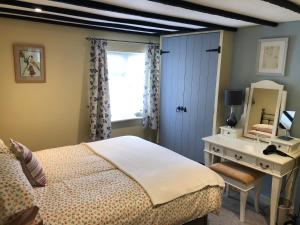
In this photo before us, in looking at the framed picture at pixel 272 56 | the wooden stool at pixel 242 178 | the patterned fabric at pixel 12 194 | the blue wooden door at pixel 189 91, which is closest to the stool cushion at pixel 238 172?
the wooden stool at pixel 242 178

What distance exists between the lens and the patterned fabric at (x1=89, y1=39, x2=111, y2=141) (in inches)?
140

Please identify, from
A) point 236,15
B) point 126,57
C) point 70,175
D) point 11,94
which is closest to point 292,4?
point 236,15

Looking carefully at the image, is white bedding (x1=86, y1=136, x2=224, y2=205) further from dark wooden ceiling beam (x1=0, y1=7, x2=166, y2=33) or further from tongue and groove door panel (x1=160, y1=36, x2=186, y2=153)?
dark wooden ceiling beam (x1=0, y1=7, x2=166, y2=33)

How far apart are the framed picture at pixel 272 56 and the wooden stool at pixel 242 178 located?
3.90 ft

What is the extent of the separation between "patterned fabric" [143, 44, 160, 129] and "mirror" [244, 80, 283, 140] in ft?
Result: 5.48

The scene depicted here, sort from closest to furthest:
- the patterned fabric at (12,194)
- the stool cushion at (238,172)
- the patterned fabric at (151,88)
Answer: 1. the patterned fabric at (12,194)
2. the stool cushion at (238,172)
3. the patterned fabric at (151,88)

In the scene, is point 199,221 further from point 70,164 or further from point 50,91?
point 50,91

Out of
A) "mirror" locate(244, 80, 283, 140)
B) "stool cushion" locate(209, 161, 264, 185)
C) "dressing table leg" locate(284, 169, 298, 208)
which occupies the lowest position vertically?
"dressing table leg" locate(284, 169, 298, 208)

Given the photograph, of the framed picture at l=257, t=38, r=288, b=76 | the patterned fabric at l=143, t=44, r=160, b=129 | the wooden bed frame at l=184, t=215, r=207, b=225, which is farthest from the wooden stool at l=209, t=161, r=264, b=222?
the patterned fabric at l=143, t=44, r=160, b=129

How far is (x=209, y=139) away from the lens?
3.08 meters

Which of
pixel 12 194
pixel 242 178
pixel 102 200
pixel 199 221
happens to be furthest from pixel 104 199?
pixel 242 178

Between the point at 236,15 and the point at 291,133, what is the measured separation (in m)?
1.50

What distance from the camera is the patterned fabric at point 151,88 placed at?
415cm

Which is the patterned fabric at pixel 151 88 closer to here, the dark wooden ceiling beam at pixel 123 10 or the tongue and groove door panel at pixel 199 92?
the tongue and groove door panel at pixel 199 92
